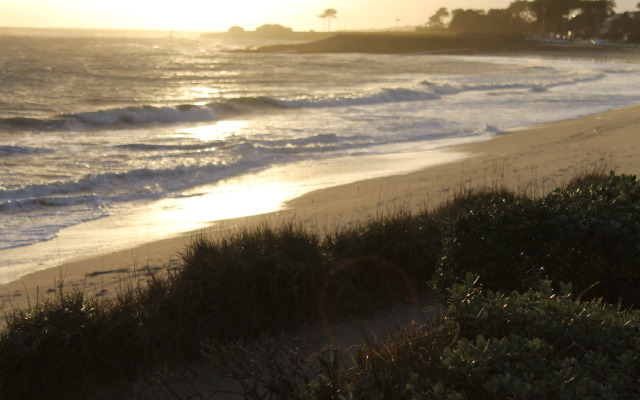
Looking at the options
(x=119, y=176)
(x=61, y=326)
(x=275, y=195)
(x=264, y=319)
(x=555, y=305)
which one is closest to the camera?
(x=555, y=305)

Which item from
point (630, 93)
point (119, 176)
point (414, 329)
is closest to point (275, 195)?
point (119, 176)

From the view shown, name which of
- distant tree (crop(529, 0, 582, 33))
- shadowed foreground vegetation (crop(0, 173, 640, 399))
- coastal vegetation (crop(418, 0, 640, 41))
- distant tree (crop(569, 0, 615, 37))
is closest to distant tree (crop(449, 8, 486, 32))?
coastal vegetation (crop(418, 0, 640, 41))


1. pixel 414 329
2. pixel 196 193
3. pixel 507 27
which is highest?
pixel 507 27

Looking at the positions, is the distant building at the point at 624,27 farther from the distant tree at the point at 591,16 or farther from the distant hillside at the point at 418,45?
the distant hillside at the point at 418,45

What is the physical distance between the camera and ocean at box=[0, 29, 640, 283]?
33.8ft

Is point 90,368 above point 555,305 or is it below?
below

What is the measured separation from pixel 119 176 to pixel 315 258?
8.57m

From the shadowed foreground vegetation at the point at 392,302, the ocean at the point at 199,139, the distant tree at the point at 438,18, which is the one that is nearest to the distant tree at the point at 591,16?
the distant tree at the point at 438,18

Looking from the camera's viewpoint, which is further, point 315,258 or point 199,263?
point 315,258

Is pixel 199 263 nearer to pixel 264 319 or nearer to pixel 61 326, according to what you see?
pixel 264 319

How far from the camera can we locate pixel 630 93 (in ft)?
109

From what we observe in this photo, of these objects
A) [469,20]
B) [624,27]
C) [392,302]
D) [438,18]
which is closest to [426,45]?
[624,27]

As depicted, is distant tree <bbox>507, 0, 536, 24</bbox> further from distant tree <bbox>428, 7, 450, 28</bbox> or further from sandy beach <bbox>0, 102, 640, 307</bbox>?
sandy beach <bbox>0, 102, 640, 307</bbox>

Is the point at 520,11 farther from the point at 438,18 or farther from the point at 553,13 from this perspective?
the point at 438,18
